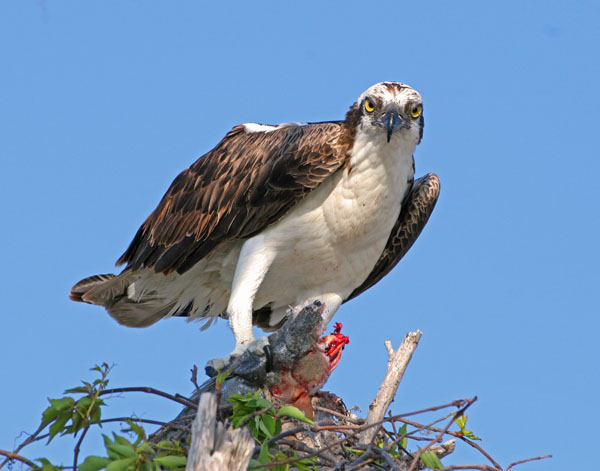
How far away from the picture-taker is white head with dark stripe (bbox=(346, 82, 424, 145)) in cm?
841

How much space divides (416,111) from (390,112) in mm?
321

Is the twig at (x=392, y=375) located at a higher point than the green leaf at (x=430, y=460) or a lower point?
higher

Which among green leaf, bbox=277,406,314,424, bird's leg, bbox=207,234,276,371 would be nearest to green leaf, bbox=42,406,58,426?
green leaf, bbox=277,406,314,424

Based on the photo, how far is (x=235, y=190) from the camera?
28.9 feet

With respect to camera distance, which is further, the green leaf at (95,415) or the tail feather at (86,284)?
the tail feather at (86,284)

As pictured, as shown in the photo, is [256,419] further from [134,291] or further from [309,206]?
[134,291]

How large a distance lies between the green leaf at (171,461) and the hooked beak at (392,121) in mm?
3560

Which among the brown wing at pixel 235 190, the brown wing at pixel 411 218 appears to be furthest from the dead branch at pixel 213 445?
the brown wing at pixel 411 218

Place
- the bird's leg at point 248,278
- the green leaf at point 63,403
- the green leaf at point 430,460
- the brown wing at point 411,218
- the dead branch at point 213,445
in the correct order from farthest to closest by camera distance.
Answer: the brown wing at point 411,218
the bird's leg at point 248,278
the green leaf at point 430,460
the green leaf at point 63,403
the dead branch at point 213,445

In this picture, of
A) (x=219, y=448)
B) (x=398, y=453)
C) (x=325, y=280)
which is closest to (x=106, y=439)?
(x=219, y=448)

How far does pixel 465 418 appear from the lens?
6.81 meters

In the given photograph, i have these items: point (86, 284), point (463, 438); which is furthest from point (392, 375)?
point (86, 284)

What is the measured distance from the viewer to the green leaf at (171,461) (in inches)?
224

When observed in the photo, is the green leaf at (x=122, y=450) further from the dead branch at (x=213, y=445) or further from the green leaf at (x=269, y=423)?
the green leaf at (x=269, y=423)
